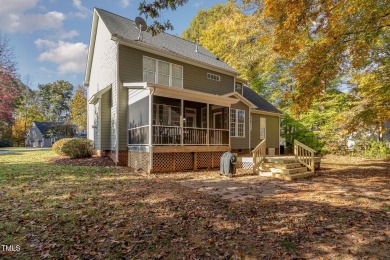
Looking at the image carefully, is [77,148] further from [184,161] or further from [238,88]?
[238,88]

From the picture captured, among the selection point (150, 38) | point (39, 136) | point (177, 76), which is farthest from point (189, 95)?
point (39, 136)

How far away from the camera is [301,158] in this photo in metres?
10.2

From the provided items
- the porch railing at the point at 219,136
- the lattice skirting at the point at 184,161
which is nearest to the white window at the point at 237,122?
the porch railing at the point at 219,136

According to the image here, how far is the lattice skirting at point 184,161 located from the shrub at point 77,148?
19.1ft

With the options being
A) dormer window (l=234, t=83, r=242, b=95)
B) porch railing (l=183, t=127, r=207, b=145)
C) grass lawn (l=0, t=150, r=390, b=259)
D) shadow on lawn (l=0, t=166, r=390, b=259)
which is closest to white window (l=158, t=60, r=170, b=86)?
porch railing (l=183, t=127, r=207, b=145)

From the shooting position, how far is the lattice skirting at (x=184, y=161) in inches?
388

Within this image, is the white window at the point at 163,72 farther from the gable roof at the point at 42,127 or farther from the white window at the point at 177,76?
the gable roof at the point at 42,127

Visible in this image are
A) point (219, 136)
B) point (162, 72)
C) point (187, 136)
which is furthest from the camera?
point (162, 72)

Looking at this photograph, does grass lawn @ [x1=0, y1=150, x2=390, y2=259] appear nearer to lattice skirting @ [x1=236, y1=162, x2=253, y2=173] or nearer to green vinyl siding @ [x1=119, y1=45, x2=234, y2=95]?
lattice skirting @ [x1=236, y1=162, x2=253, y2=173]

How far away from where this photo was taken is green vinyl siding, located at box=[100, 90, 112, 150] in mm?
12734

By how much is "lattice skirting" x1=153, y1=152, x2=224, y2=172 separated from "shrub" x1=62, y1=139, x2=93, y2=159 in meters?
5.81

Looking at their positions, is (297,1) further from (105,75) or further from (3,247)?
(105,75)

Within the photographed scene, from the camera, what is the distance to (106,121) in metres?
12.8

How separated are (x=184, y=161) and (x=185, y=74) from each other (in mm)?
5941
